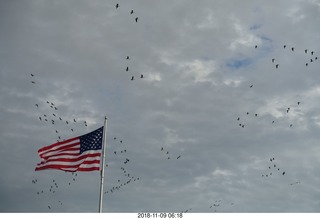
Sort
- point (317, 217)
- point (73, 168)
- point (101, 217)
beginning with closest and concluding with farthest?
point (101, 217) → point (317, 217) → point (73, 168)

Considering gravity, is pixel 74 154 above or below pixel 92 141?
below

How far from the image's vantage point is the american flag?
42.9m

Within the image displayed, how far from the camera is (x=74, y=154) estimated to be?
43656mm

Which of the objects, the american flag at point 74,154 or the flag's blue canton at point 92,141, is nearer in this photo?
the american flag at point 74,154

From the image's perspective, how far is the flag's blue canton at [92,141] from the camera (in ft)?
142

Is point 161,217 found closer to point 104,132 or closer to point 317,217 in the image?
point 104,132

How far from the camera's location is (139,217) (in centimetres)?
3966

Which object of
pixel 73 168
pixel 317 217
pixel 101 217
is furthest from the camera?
pixel 73 168

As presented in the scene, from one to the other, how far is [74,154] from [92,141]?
1.90m

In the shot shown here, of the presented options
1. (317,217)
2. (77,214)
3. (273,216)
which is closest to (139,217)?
(77,214)

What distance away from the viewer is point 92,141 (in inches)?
1710

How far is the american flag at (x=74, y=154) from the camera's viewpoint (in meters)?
42.9

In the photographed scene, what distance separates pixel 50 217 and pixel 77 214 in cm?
227

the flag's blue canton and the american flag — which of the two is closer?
the american flag
